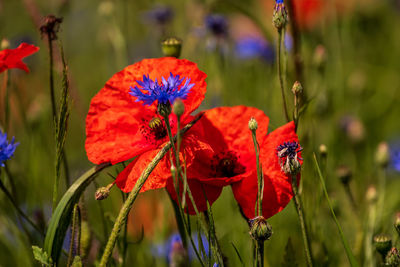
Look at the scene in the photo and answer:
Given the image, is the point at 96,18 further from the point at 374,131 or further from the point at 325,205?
the point at 325,205

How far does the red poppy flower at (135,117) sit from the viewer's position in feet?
2.48

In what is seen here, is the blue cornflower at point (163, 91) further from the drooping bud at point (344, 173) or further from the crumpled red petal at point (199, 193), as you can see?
the drooping bud at point (344, 173)

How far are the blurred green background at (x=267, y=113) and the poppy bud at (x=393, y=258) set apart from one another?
0.51 feet

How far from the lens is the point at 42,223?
102 cm

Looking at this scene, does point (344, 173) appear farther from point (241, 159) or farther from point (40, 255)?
Result: point (40, 255)

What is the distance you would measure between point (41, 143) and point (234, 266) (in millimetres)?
689

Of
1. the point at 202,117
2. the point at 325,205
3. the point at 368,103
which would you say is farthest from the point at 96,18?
the point at 202,117

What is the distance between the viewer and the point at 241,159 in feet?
2.85

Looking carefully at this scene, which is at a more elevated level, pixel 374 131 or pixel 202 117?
pixel 202 117

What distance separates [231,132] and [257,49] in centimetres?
127

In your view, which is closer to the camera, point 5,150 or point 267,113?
point 5,150

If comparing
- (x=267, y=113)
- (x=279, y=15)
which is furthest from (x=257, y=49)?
(x=279, y=15)

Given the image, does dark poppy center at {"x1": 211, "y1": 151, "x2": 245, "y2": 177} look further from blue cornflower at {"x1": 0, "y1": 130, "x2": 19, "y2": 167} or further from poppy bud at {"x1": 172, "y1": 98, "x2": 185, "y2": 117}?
blue cornflower at {"x1": 0, "y1": 130, "x2": 19, "y2": 167}

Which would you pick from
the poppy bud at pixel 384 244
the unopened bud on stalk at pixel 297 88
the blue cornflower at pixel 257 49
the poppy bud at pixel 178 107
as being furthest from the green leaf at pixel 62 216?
the blue cornflower at pixel 257 49
